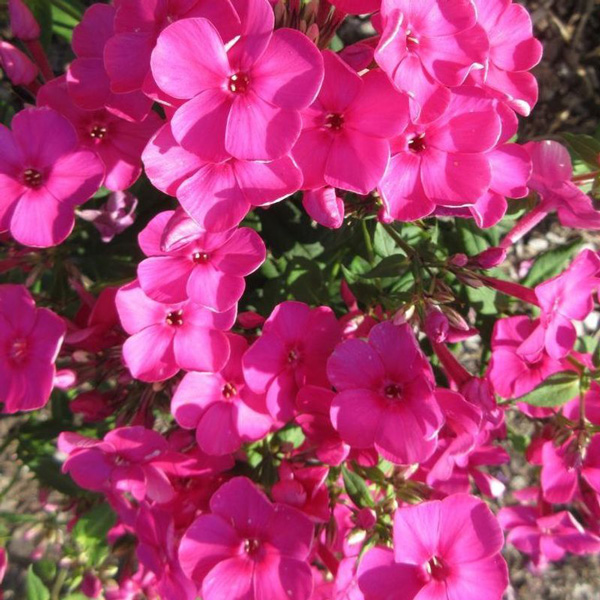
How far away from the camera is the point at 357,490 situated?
1.41 metres

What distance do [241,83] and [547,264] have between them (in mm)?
1111

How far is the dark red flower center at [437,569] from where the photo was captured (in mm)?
1231

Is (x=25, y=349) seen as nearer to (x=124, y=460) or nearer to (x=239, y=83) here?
(x=124, y=460)

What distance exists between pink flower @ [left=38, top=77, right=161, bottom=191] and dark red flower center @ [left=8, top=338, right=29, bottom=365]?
386mm

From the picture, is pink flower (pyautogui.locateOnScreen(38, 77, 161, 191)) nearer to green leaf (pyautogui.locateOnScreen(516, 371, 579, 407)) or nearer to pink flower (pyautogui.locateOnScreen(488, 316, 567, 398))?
pink flower (pyautogui.locateOnScreen(488, 316, 567, 398))

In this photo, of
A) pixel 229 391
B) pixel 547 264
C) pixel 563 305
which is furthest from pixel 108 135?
pixel 547 264

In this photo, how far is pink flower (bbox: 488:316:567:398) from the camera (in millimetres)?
1386

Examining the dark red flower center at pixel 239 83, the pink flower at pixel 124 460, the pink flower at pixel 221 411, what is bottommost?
the pink flower at pixel 124 460

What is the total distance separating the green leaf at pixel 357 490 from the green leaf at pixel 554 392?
0.41 m

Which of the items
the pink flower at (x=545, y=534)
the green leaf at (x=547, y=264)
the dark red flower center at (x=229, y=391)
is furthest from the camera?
the green leaf at (x=547, y=264)

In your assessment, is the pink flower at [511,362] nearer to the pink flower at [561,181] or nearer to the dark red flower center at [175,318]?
the pink flower at [561,181]

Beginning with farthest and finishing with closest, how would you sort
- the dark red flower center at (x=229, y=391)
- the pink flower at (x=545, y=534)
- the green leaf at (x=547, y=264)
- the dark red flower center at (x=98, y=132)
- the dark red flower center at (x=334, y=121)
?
the green leaf at (x=547, y=264) → the pink flower at (x=545, y=534) → the dark red flower center at (x=229, y=391) → the dark red flower center at (x=98, y=132) → the dark red flower center at (x=334, y=121)

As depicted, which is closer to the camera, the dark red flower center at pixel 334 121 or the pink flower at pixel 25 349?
the dark red flower center at pixel 334 121

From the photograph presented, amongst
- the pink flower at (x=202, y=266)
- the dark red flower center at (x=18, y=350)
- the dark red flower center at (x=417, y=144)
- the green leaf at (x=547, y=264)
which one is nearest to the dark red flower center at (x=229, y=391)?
the pink flower at (x=202, y=266)
